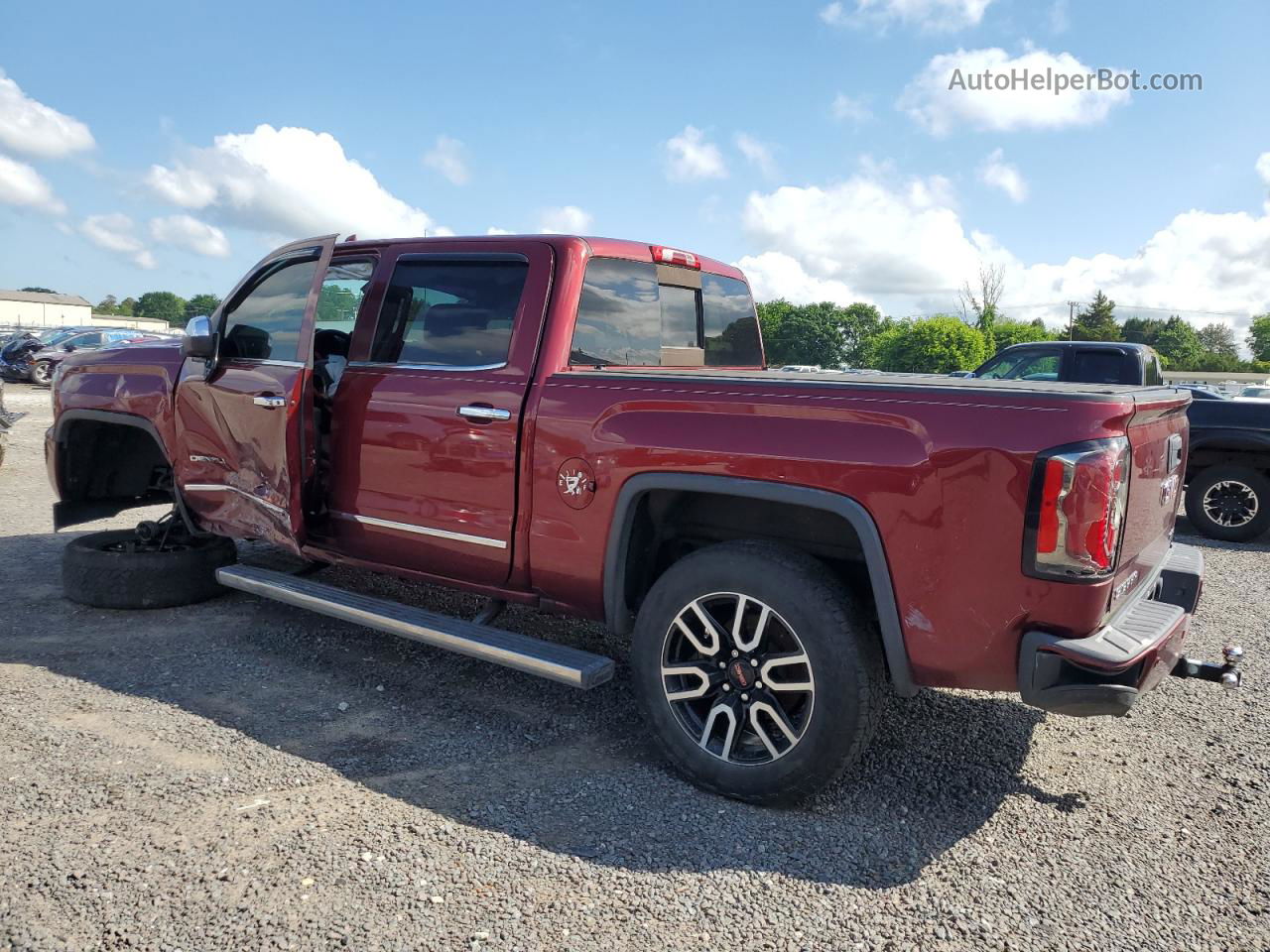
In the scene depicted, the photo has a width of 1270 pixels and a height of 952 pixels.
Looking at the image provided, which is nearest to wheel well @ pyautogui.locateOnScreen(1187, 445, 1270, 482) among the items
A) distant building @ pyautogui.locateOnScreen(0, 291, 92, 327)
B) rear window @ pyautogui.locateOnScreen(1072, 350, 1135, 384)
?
rear window @ pyautogui.locateOnScreen(1072, 350, 1135, 384)

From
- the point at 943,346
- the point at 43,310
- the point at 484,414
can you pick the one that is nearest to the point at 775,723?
the point at 484,414

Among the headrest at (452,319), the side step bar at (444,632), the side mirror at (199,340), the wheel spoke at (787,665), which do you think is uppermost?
the headrest at (452,319)

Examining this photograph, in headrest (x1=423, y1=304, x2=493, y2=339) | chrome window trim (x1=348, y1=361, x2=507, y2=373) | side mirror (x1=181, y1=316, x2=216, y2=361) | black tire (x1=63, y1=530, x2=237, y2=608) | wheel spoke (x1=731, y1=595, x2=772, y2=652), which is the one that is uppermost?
headrest (x1=423, y1=304, x2=493, y2=339)

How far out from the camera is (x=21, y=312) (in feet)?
347

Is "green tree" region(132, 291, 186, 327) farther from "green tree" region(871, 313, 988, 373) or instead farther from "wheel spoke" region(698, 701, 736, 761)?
"wheel spoke" region(698, 701, 736, 761)

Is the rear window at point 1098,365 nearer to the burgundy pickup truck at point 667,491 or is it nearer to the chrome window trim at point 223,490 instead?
the burgundy pickup truck at point 667,491

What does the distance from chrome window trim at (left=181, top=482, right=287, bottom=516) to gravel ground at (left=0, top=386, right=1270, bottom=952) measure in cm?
77

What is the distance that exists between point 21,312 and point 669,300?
126732mm

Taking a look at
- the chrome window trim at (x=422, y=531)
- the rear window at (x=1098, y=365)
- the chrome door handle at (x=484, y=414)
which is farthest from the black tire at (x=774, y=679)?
the rear window at (x=1098, y=365)

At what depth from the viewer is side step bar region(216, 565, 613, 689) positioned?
3.26 metres

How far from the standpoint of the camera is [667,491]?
3320 millimetres

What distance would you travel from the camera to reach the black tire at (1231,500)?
8391mm

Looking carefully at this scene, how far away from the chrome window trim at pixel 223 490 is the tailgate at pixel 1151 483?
11.6 feet

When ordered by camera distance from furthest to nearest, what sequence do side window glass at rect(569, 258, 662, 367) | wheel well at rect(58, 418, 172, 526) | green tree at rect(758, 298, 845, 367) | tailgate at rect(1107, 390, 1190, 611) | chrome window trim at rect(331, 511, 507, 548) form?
green tree at rect(758, 298, 845, 367)
wheel well at rect(58, 418, 172, 526)
side window glass at rect(569, 258, 662, 367)
chrome window trim at rect(331, 511, 507, 548)
tailgate at rect(1107, 390, 1190, 611)
